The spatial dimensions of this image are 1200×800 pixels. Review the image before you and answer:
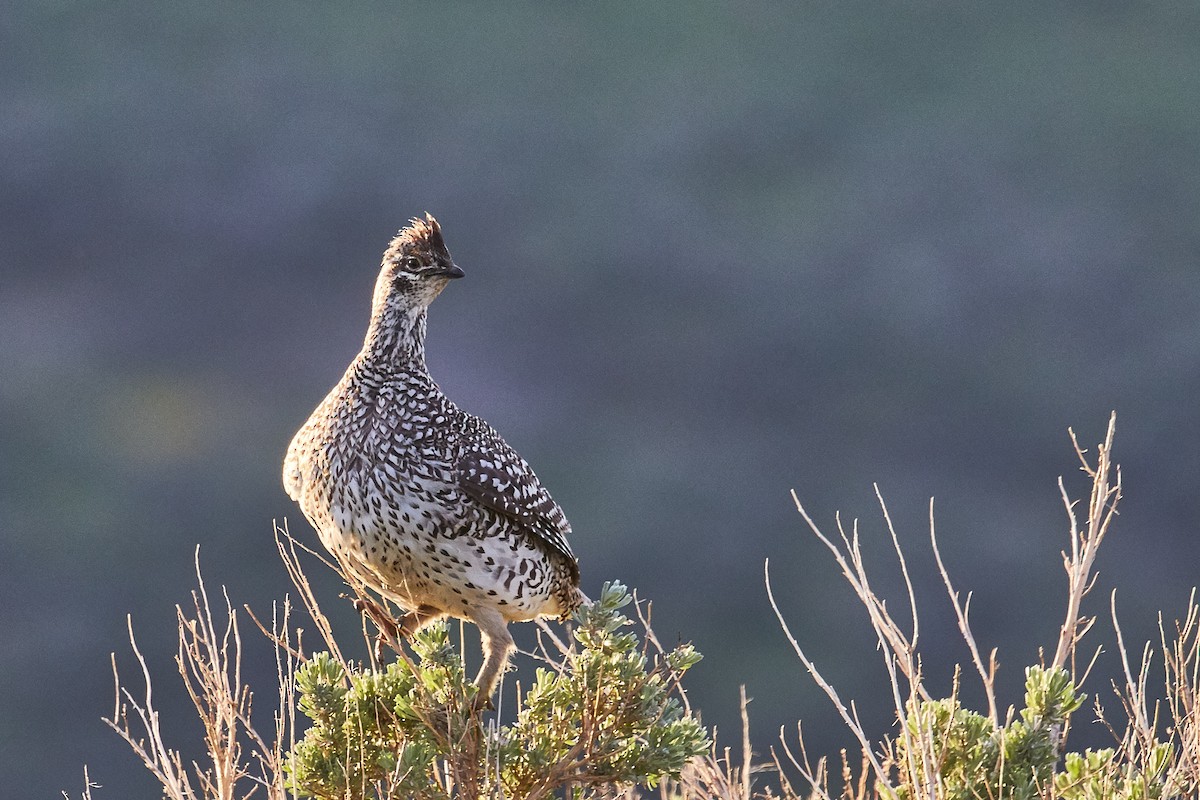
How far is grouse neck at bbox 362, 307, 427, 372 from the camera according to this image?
6.03m

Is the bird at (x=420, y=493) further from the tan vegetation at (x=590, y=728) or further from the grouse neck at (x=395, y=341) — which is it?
the tan vegetation at (x=590, y=728)

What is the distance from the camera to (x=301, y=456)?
5.76 metres

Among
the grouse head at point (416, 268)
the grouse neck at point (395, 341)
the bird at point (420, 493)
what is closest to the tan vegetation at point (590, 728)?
the bird at point (420, 493)

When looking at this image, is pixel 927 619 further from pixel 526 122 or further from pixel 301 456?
pixel 301 456

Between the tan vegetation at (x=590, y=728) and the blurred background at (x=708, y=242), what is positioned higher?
the blurred background at (x=708, y=242)

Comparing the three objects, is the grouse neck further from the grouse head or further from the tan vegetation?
the tan vegetation

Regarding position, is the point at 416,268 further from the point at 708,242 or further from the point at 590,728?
the point at 708,242

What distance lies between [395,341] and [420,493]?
699mm

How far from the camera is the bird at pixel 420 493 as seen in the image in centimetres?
557

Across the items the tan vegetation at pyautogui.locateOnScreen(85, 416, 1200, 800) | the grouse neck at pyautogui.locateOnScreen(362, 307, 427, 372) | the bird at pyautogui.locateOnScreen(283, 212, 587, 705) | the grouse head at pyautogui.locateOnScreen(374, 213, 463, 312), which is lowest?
the tan vegetation at pyautogui.locateOnScreen(85, 416, 1200, 800)

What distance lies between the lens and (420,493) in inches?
221

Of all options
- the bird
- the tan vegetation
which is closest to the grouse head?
the bird

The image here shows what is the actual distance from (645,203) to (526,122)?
3258 millimetres

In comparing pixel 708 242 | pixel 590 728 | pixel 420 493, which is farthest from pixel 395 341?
pixel 708 242
